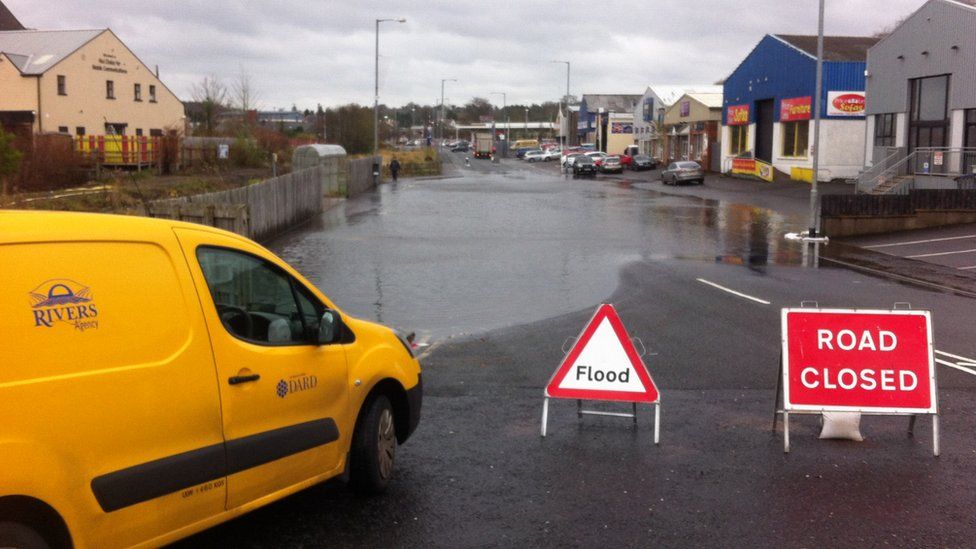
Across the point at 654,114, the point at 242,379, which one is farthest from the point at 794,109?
the point at 242,379

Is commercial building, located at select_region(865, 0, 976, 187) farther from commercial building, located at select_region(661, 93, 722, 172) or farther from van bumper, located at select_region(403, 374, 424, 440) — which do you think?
van bumper, located at select_region(403, 374, 424, 440)

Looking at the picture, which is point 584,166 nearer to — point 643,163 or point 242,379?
Answer: point 643,163

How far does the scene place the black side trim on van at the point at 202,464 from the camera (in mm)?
4168

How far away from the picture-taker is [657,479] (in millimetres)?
6578

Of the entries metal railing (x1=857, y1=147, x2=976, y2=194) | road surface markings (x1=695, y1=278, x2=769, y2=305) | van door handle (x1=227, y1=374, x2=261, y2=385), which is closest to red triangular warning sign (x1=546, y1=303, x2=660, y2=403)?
van door handle (x1=227, y1=374, x2=261, y2=385)

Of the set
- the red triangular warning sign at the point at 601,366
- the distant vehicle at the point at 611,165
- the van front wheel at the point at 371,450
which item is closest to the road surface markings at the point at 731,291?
the red triangular warning sign at the point at 601,366

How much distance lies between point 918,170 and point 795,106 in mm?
17918

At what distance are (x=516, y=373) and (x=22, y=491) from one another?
6.68 meters

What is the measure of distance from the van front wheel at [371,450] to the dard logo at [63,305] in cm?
224

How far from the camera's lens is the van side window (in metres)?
5.00

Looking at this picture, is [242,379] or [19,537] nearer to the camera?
[19,537]

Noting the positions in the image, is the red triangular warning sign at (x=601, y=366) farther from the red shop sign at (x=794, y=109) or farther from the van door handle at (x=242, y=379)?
the red shop sign at (x=794, y=109)

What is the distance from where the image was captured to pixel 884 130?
138 ft

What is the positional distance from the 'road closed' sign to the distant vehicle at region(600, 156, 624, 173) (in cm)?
6624
